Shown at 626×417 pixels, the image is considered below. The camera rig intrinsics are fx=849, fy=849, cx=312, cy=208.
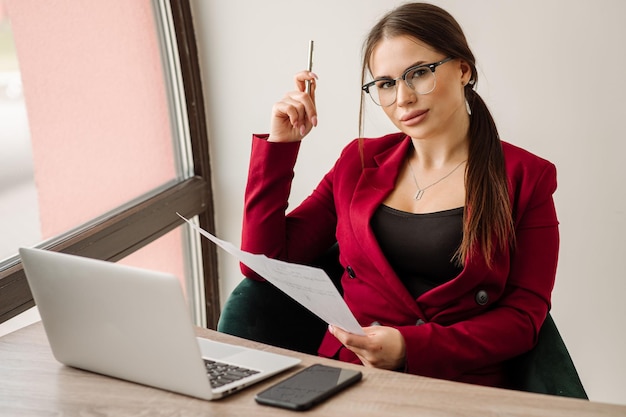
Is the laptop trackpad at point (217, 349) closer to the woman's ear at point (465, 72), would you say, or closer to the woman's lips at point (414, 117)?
the woman's lips at point (414, 117)

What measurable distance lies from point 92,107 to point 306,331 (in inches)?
40.8

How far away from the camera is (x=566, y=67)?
251 cm

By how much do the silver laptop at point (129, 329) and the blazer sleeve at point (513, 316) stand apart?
1.19 feet

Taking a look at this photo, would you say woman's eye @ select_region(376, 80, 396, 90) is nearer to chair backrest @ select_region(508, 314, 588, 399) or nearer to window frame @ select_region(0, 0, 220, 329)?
chair backrest @ select_region(508, 314, 588, 399)

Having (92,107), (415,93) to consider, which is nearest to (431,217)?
(415,93)

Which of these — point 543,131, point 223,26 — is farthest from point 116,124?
point 543,131

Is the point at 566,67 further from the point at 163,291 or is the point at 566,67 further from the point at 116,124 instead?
the point at 163,291

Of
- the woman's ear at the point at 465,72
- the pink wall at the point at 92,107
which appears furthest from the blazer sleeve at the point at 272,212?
the pink wall at the point at 92,107

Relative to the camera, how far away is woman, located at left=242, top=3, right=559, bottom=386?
1.75m

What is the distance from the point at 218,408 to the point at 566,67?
1690mm

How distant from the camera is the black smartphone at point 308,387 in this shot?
50.2 inches

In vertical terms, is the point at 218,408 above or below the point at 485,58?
below

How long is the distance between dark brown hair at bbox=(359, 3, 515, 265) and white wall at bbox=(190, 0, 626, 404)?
0.71 metres

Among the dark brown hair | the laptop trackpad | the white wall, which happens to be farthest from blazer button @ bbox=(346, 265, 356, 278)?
the white wall
